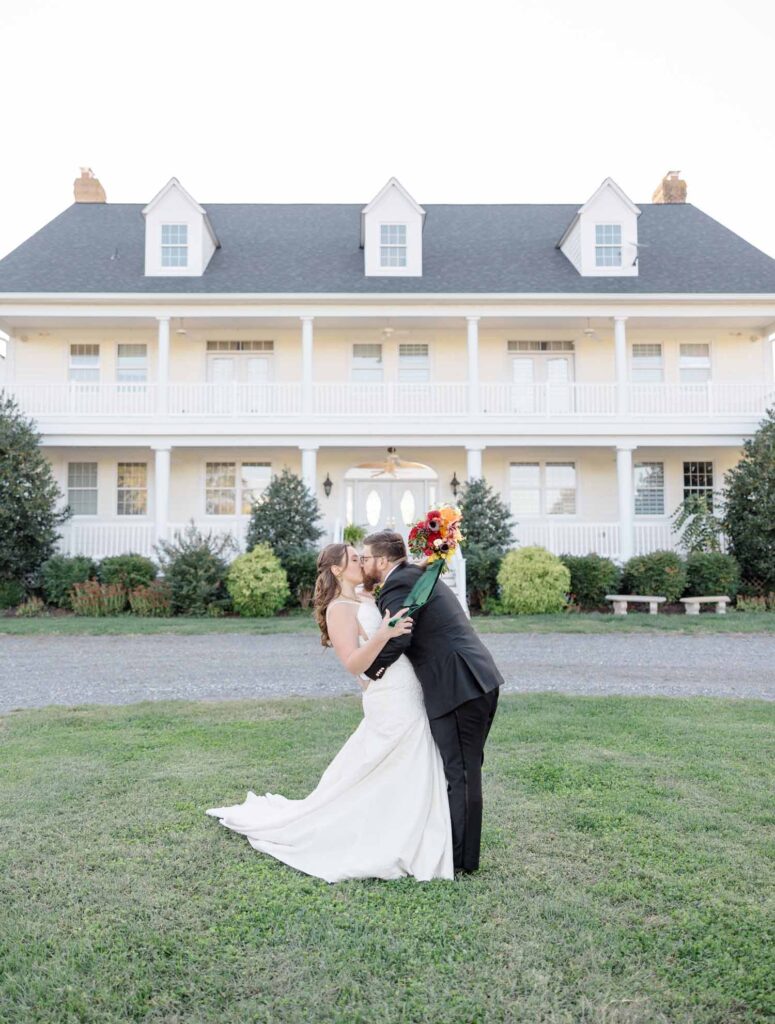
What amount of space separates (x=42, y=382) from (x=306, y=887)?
18405 millimetres

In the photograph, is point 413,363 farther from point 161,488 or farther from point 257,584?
point 257,584

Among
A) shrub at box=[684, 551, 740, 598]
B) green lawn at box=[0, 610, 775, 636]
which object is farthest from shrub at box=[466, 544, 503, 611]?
shrub at box=[684, 551, 740, 598]

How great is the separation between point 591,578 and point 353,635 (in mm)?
13368

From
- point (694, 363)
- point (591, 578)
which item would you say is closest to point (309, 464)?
point (591, 578)

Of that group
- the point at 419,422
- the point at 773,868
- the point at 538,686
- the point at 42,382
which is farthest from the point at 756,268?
the point at 773,868

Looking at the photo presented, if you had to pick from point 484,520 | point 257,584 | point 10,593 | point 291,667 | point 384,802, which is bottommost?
point 291,667

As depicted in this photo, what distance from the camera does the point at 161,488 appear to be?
1897 centimetres

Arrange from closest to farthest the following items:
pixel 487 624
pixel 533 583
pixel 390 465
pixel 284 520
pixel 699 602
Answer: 1. pixel 487 624
2. pixel 533 583
3. pixel 699 602
4. pixel 284 520
5. pixel 390 465

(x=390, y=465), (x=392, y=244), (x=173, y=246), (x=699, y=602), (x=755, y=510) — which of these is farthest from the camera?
(x=392, y=244)

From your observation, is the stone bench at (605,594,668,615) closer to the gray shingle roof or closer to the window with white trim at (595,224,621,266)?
the gray shingle roof

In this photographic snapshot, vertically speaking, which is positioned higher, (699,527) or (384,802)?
(699,527)

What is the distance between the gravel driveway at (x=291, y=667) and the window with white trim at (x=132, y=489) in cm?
756

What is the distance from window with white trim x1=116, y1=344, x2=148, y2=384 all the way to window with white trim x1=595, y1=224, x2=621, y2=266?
11.9 metres

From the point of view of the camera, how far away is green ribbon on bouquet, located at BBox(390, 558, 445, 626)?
386 cm
